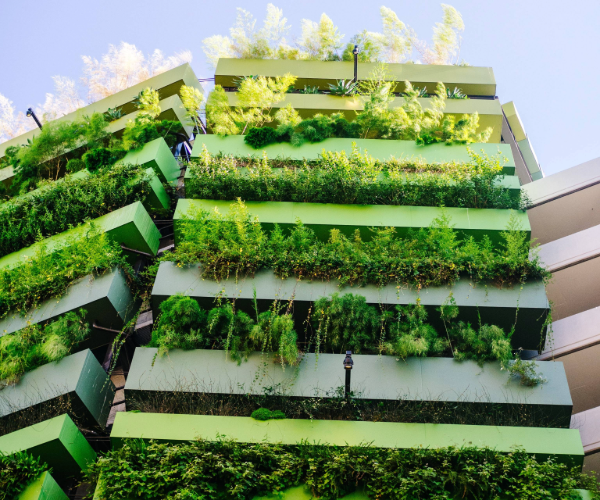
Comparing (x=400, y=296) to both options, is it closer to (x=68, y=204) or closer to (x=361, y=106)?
(x=68, y=204)

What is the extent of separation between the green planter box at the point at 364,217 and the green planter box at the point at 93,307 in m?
1.64

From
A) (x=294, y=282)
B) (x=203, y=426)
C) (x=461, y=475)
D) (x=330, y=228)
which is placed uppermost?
(x=330, y=228)

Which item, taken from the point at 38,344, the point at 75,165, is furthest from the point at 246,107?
the point at 38,344

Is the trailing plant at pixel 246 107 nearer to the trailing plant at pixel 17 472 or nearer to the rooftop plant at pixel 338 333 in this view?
the rooftop plant at pixel 338 333

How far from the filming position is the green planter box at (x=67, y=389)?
321 inches

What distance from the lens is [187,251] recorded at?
391 inches

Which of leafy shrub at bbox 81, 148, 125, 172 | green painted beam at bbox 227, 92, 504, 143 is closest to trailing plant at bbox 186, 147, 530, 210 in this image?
leafy shrub at bbox 81, 148, 125, 172

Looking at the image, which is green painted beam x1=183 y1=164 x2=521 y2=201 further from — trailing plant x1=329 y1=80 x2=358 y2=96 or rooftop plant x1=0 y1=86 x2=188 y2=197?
trailing plant x1=329 y1=80 x2=358 y2=96

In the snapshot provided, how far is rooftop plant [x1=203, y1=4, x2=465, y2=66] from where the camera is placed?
17125mm

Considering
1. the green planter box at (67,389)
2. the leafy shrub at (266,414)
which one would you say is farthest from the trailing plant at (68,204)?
the leafy shrub at (266,414)

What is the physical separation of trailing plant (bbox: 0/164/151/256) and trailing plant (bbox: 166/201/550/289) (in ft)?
6.63

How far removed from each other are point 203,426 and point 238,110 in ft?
29.7

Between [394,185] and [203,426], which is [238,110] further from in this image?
[203,426]

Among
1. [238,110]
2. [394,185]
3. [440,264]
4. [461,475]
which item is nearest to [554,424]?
[461,475]
